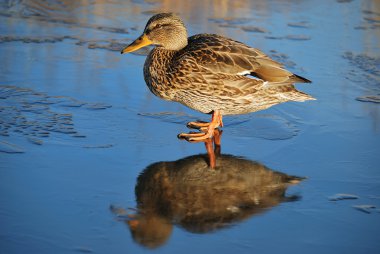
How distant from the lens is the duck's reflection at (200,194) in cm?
387

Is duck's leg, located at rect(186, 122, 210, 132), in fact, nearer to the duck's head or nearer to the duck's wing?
the duck's wing

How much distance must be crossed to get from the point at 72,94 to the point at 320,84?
2.34m

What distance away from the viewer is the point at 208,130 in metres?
5.47

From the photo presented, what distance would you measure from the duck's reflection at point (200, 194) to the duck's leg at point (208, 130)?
0.36m

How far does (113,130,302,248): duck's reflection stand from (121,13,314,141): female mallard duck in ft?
2.48

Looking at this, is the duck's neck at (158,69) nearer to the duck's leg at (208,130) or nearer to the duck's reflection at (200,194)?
the duck's leg at (208,130)

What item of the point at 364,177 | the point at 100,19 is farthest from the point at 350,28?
the point at 364,177

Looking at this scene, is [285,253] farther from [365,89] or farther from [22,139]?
[365,89]

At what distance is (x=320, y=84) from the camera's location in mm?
6742

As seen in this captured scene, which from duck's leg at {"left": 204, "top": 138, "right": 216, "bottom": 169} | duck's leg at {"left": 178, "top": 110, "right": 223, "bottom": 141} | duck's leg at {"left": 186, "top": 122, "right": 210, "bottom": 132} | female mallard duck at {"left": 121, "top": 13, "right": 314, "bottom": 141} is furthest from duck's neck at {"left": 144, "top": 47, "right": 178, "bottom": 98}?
duck's leg at {"left": 204, "top": 138, "right": 216, "bottom": 169}

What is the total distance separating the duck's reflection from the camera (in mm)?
3865

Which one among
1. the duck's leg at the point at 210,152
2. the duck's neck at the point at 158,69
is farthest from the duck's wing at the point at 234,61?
the duck's leg at the point at 210,152

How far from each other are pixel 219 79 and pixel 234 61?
7.9 inches

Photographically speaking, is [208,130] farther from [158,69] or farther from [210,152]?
[158,69]
